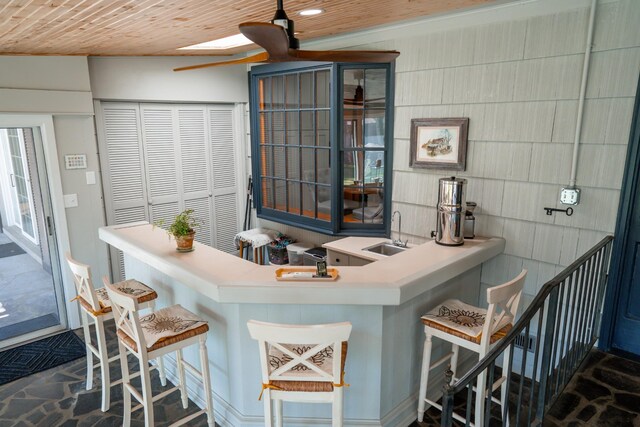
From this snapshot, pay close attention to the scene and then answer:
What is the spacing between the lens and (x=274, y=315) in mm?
2445

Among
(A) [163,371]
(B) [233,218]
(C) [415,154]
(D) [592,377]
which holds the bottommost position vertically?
(A) [163,371]

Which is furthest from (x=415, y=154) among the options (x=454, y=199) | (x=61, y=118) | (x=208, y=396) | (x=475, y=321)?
(x=61, y=118)

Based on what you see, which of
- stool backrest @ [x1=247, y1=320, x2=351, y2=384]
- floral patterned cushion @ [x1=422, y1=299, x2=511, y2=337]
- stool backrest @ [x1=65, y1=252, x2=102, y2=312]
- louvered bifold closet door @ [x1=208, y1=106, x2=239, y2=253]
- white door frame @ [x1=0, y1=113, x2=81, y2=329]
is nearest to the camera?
stool backrest @ [x1=247, y1=320, x2=351, y2=384]

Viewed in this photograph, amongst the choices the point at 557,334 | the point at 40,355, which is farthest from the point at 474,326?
the point at 40,355

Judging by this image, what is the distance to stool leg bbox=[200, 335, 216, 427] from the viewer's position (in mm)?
2502

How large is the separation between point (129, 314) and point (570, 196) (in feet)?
9.14

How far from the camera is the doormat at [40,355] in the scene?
133 inches

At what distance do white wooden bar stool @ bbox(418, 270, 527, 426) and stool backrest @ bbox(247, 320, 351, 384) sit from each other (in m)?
0.74

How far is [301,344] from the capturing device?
197 centimetres

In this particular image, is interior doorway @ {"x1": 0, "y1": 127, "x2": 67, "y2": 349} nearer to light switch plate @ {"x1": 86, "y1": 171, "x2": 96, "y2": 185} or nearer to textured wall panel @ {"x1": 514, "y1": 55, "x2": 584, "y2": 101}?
light switch plate @ {"x1": 86, "y1": 171, "x2": 96, "y2": 185}

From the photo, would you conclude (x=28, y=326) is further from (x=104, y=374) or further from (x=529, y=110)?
(x=529, y=110)

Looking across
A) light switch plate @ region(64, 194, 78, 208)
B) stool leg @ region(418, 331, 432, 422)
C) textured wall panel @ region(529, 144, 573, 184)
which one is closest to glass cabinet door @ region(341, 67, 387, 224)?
textured wall panel @ region(529, 144, 573, 184)

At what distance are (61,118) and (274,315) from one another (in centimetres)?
296

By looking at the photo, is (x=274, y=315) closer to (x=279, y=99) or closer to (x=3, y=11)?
(x=3, y=11)
